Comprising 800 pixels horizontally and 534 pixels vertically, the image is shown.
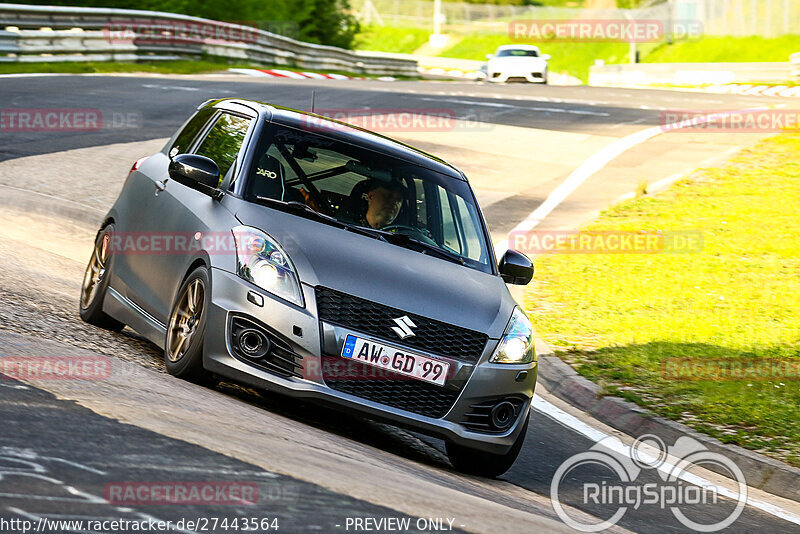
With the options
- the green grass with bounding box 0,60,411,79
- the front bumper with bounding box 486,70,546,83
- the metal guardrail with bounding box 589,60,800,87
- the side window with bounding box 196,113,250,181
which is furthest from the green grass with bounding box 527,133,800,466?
the metal guardrail with bounding box 589,60,800,87

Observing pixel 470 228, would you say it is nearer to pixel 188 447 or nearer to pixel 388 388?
pixel 388 388

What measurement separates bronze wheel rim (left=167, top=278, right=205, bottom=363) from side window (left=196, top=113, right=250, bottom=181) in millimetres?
966

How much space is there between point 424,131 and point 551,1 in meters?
105

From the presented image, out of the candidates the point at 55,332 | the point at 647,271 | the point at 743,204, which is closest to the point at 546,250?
the point at 647,271

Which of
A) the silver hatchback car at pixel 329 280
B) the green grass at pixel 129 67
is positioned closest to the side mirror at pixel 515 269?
the silver hatchback car at pixel 329 280

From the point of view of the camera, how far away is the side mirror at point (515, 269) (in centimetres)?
752

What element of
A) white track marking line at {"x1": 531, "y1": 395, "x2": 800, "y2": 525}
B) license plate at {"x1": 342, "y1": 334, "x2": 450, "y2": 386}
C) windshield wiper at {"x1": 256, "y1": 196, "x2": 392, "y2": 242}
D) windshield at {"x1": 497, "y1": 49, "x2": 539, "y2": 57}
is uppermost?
windshield wiper at {"x1": 256, "y1": 196, "x2": 392, "y2": 242}

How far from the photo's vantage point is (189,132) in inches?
327

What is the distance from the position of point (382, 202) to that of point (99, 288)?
84.9 inches

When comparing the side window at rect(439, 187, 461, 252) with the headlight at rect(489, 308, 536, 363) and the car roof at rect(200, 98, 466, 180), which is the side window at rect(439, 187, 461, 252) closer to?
the car roof at rect(200, 98, 466, 180)

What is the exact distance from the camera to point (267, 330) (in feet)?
20.0

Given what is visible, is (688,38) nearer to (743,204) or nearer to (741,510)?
(743,204)

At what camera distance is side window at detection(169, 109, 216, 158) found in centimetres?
814

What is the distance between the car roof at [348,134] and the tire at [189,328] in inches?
54.9
